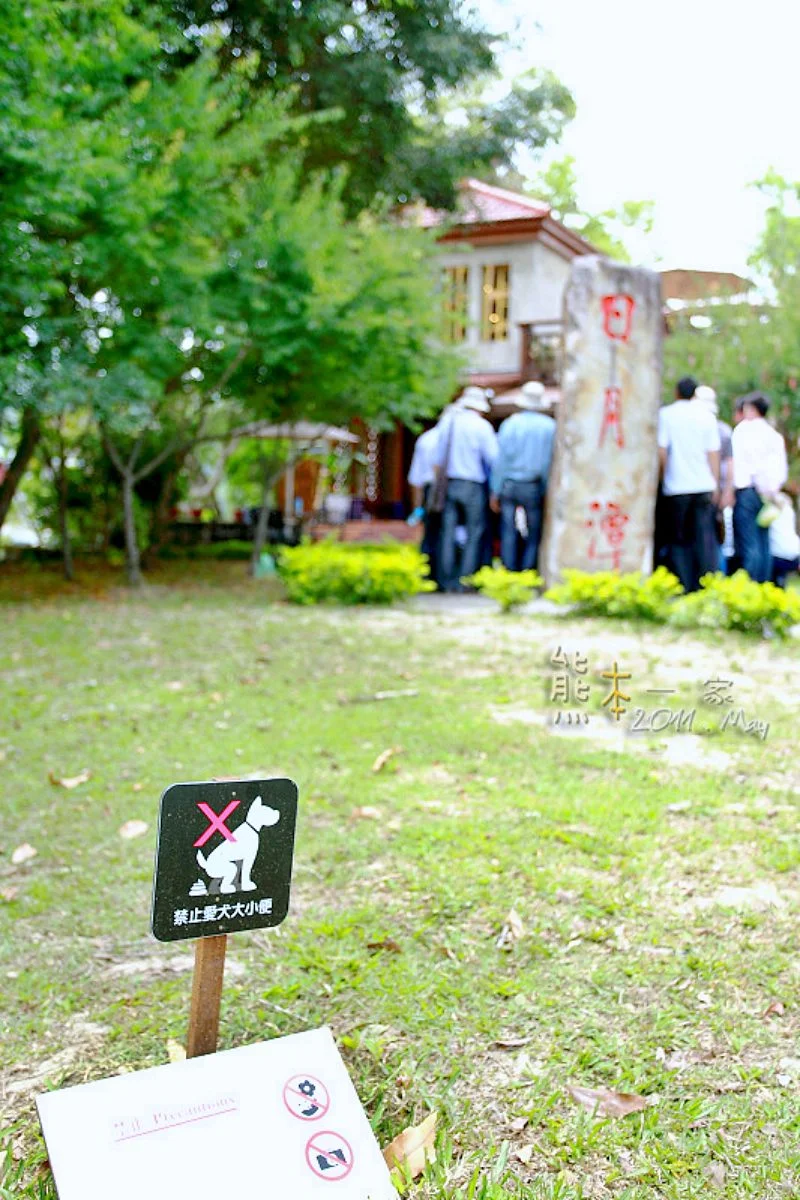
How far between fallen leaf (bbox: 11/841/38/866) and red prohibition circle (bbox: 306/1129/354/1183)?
87.4 inches

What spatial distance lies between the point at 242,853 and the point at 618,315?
9.68 metres

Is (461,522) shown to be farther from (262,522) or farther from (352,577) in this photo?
(262,522)

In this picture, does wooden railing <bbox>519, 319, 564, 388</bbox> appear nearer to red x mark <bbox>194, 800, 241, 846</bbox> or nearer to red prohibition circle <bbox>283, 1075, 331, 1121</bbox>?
red x mark <bbox>194, 800, 241, 846</bbox>

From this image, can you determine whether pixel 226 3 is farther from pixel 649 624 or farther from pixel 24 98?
pixel 649 624

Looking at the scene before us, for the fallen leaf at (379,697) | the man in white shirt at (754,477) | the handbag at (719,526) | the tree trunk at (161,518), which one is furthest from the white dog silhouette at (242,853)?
the tree trunk at (161,518)

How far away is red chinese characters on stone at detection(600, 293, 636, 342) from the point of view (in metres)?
11.0

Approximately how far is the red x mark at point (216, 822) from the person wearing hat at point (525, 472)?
31.4 feet

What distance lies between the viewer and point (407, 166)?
15906mm

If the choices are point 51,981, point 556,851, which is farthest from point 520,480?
point 51,981

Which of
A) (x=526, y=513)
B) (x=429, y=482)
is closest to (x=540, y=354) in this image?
(x=429, y=482)

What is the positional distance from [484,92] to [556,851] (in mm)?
18817

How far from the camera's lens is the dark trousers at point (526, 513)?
11688 mm

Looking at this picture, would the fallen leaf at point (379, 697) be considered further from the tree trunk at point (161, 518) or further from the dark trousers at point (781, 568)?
the tree trunk at point (161, 518)

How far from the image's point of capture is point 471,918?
3.44 metres
